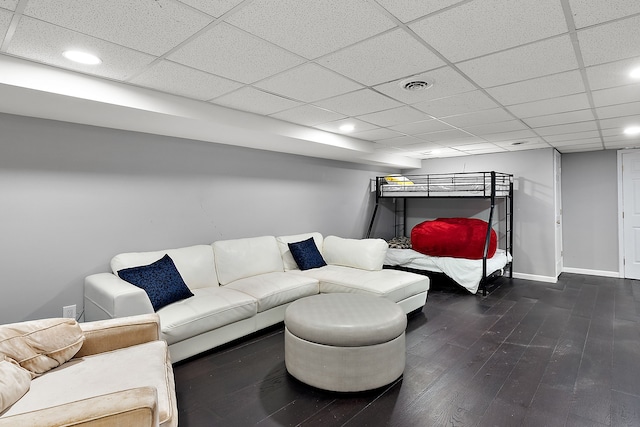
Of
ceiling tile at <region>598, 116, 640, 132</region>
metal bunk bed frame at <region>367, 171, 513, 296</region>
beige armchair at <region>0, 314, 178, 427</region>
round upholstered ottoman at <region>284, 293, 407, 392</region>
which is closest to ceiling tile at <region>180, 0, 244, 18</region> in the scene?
beige armchair at <region>0, 314, 178, 427</region>

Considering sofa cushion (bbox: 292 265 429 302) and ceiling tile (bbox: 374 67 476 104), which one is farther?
sofa cushion (bbox: 292 265 429 302)

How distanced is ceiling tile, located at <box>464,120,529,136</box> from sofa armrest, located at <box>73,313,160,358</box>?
3661 mm

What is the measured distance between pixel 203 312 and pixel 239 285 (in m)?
0.72

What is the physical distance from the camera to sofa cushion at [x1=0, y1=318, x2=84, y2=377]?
153 cm

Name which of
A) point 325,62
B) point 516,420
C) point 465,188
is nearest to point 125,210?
point 325,62

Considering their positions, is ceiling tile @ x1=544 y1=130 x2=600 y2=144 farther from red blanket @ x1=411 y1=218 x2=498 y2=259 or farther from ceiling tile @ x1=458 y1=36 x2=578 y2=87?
ceiling tile @ x1=458 y1=36 x2=578 y2=87

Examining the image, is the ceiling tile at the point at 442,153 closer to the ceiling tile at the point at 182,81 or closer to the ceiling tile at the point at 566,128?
the ceiling tile at the point at 566,128

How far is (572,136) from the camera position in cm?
429

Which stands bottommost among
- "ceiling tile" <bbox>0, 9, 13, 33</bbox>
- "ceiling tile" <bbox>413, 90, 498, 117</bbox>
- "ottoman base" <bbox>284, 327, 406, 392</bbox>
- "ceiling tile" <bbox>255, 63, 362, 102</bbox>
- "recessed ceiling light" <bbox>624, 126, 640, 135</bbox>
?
"ottoman base" <bbox>284, 327, 406, 392</bbox>

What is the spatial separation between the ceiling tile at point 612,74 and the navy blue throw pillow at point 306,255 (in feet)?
10.1

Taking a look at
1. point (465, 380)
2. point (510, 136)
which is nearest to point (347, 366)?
point (465, 380)

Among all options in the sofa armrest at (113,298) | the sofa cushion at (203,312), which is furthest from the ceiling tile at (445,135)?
the sofa armrest at (113,298)

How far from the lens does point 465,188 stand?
16.6 feet

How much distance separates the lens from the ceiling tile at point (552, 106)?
9.13 feet
